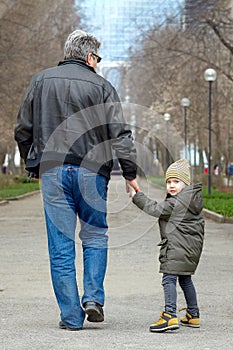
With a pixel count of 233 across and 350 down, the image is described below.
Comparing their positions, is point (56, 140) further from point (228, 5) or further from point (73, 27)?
point (73, 27)

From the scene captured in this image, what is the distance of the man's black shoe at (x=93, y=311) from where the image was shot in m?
6.65

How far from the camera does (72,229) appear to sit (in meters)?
6.75

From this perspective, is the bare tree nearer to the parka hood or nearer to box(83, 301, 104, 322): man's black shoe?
the parka hood

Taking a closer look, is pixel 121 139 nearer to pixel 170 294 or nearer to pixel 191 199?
pixel 191 199

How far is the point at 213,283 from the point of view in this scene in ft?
31.9

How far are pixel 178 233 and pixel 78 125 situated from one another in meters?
1.03

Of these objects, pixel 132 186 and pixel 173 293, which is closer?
pixel 173 293

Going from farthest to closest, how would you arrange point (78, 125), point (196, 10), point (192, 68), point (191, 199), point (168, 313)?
1. point (192, 68)
2. point (196, 10)
3. point (191, 199)
4. point (78, 125)
5. point (168, 313)

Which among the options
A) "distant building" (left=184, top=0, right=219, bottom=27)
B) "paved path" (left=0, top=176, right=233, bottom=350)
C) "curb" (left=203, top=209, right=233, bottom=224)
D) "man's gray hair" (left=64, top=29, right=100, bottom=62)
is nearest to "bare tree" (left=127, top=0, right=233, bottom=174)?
"distant building" (left=184, top=0, right=219, bottom=27)

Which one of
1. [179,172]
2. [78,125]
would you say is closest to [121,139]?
[78,125]

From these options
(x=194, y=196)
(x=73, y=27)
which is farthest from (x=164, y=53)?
(x=194, y=196)

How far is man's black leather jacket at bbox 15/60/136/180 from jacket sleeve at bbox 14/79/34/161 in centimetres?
1

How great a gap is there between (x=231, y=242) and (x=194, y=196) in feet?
28.5

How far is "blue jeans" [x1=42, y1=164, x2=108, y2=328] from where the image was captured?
21.9 feet
